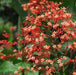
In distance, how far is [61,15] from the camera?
113 cm

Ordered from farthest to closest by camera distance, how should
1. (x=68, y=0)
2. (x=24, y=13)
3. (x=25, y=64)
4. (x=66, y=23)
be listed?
(x=24, y=13) → (x=68, y=0) → (x=25, y=64) → (x=66, y=23)

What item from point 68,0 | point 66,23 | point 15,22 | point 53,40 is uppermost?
point 68,0

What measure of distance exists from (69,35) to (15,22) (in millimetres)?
4004

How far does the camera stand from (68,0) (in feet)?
5.72

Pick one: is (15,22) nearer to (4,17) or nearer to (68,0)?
(4,17)

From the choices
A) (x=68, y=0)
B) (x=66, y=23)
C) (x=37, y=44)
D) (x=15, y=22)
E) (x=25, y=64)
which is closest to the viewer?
(x=66, y=23)

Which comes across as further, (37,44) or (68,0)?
(68,0)

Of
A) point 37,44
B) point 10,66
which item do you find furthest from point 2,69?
point 37,44

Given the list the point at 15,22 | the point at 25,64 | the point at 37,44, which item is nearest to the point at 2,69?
the point at 25,64

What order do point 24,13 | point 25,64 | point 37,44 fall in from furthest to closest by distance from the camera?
point 24,13 < point 25,64 < point 37,44

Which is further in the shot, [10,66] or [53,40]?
[10,66]

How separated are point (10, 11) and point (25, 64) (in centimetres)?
397

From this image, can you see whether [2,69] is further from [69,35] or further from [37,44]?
[69,35]

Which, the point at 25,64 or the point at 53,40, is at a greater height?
the point at 53,40
